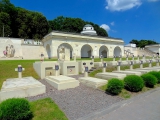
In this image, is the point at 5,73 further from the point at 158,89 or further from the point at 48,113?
the point at 158,89

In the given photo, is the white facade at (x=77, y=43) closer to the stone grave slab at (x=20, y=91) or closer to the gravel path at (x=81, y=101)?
the stone grave slab at (x=20, y=91)

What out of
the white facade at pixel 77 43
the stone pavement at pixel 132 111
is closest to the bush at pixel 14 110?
the stone pavement at pixel 132 111

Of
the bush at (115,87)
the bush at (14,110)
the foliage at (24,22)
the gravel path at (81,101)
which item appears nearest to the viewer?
the bush at (14,110)

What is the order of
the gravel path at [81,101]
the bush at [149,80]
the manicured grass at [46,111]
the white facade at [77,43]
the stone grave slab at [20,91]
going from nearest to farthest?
the manicured grass at [46,111], the gravel path at [81,101], the stone grave slab at [20,91], the bush at [149,80], the white facade at [77,43]

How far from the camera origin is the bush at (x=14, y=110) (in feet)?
11.4

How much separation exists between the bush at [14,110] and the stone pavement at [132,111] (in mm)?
1831

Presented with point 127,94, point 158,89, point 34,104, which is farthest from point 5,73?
point 158,89

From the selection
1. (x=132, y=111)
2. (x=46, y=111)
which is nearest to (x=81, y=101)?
(x=46, y=111)

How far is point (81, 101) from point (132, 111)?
209 centimetres

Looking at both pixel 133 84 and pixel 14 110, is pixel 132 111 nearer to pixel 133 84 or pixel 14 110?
pixel 133 84

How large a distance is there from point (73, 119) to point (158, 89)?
6.21 meters

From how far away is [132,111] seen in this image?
4520 millimetres

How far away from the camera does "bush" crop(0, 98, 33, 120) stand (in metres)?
3.47

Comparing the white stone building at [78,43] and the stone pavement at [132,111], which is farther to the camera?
the white stone building at [78,43]
